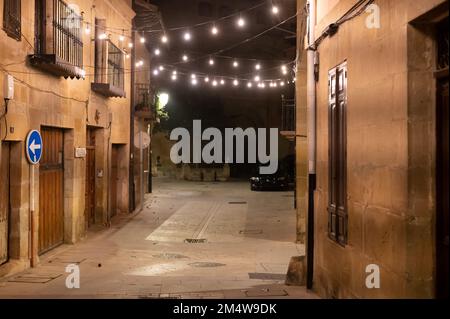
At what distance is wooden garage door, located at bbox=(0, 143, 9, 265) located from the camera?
34.0 ft

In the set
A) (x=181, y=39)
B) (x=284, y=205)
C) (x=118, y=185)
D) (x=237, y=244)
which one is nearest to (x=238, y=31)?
(x=181, y=39)

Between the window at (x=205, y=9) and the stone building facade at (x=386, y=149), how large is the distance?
139 feet

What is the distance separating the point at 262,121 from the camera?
4950 cm

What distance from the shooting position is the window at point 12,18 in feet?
33.4

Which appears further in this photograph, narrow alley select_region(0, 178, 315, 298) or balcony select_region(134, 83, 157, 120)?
balcony select_region(134, 83, 157, 120)

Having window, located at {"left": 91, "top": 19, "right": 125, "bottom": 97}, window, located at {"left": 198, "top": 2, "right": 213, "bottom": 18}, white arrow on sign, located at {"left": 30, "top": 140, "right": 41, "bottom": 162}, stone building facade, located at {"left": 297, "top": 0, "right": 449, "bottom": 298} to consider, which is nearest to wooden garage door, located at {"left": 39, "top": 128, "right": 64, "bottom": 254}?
white arrow on sign, located at {"left": 30, "top": 140, "right": 41, "bottom": 162}

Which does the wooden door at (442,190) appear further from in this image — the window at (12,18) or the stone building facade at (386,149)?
the window at (12,18)

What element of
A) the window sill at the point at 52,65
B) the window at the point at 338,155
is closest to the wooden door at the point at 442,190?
the window at the point at 338,155

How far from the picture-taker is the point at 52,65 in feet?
38.4

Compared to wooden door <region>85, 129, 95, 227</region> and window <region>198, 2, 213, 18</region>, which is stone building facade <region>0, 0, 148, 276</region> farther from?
window <region>198, 2, 213, 18</region>

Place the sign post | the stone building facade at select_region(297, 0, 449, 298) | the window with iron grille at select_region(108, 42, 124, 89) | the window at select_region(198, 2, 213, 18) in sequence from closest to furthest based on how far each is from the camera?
the stone building facade at select_region(297, 0, 449, 298), the sign post, the window with iron grille at select_region(108, 42, 124, 89), the window at select_region(198, 2, 213, 18)

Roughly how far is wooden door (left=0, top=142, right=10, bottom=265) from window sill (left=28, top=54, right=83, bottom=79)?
2003 millimetres

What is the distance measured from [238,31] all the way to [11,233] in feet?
132

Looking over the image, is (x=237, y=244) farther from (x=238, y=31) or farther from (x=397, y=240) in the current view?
(x=238, y=31)
